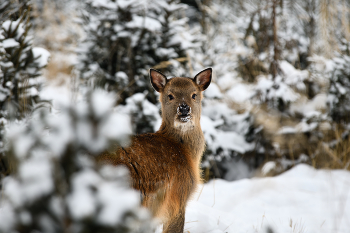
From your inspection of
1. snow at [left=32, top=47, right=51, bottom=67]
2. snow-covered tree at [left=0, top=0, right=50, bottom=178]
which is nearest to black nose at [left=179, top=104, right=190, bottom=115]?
snow-covered tree at [left=0, top=0, right=50, bottom=178]

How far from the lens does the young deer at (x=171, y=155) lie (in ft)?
7.46

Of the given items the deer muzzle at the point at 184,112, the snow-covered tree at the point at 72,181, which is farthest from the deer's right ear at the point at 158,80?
the snow-covered tree at the point at 72,181

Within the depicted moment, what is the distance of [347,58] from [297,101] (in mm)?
1249

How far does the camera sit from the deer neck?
11.5 feet

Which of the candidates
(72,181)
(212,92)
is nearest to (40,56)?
(212,92)

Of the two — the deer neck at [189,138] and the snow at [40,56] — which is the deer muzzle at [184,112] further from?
the snow at [40,56]

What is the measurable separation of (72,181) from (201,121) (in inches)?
188

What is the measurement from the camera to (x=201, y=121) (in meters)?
5.68

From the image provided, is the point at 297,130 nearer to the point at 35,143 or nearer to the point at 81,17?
the point at 81,17

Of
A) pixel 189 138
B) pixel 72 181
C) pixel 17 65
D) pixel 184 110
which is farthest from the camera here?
pixel 17 65

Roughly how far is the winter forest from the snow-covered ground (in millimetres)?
22

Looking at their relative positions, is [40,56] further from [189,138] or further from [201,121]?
[201,121]

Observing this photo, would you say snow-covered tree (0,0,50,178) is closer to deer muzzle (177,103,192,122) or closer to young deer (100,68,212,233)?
young deer (100,68,212,233)

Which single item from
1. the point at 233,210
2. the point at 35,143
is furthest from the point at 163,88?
the point at 35,143
